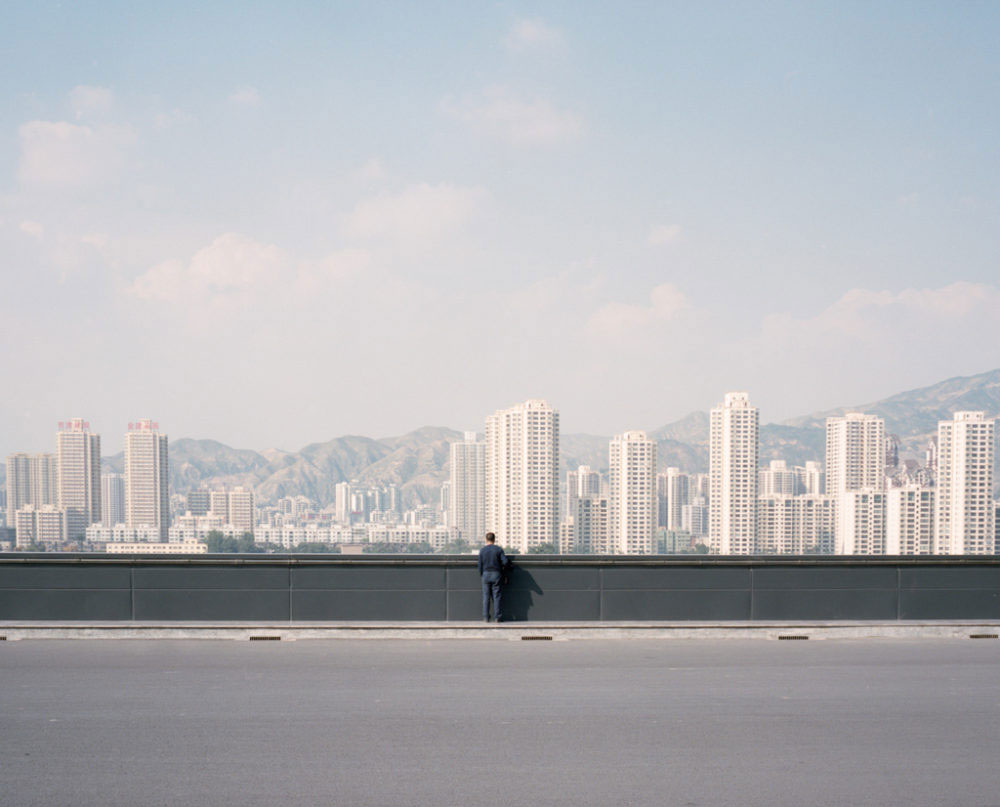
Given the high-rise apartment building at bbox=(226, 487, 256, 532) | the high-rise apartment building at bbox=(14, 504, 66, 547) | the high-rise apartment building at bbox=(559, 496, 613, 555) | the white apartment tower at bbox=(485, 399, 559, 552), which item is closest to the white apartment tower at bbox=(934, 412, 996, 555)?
the high-rise apartment building at bbox=(559, 496, 613, 555)

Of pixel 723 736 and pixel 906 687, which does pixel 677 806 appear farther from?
pixel 906 687

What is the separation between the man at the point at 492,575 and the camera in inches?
534

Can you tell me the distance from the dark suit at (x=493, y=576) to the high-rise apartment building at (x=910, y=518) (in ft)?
293

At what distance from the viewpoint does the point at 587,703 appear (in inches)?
344

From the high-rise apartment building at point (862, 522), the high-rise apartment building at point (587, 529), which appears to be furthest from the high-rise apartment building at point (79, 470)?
the high-rise apartment building at point (862, 522)

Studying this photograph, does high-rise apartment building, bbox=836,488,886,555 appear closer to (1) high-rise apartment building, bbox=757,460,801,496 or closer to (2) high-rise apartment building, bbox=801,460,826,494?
(1) high-rise apartment building, bbox=757,460,801,496

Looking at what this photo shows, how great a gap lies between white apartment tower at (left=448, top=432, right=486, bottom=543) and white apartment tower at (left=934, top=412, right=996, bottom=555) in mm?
85511

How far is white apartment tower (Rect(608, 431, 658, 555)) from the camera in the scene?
116062 millimetres

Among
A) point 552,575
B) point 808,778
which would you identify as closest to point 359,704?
point 808,778

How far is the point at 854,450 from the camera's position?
140 meters

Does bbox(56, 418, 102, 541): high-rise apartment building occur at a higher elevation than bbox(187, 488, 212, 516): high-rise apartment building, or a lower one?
higher

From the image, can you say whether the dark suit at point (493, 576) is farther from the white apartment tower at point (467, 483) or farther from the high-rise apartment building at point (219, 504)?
the high-rise apartment building at point (219, 504)

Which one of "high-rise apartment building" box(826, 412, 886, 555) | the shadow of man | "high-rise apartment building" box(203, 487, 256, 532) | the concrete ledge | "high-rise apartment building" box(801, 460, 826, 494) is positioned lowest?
"high-rise apartment building" box(203, 487, 256, 532)

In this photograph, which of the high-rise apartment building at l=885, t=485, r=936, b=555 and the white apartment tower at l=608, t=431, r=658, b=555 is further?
the white apartment tower at l=608, t=431, r=658, b=555
